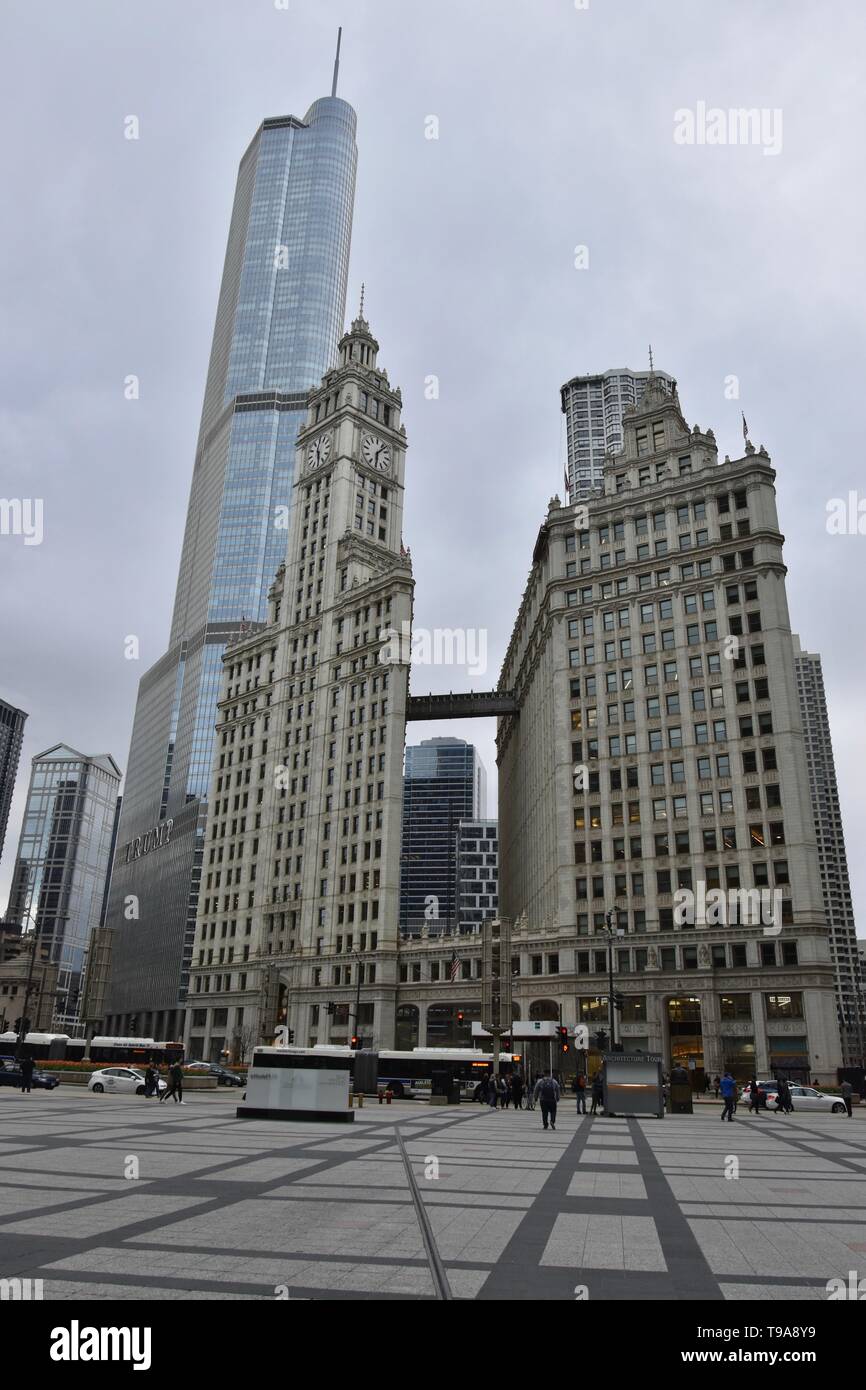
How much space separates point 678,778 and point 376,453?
6056 cm

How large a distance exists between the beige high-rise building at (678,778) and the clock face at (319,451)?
3663 centimetres

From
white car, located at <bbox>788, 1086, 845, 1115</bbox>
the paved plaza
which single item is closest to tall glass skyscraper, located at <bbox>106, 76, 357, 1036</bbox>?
white car, located at <bbox>788, 1086, 845, 1115</bbox>

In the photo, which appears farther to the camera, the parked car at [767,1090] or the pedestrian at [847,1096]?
the parked car at [767,1090]

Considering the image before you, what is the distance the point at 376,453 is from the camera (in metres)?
114

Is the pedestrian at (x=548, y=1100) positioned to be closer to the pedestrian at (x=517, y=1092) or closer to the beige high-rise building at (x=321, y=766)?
the pedestrian at (x=517, y=1092)

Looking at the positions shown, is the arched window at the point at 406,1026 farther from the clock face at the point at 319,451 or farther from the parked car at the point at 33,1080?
the clock face at the point at 319,451

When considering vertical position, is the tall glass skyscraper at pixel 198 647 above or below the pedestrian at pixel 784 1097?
above

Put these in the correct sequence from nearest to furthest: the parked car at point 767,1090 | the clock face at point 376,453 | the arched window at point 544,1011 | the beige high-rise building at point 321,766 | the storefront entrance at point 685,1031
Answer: the parked car at point 767,1090 → the storefront entrance at point 685,1031 → the arched window at point 544,1011 → the beige high-rise building at point 321,766 → the clock face at point 376,453

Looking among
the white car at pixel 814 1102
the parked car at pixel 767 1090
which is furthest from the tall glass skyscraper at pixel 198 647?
the white car at pixel 814 1102

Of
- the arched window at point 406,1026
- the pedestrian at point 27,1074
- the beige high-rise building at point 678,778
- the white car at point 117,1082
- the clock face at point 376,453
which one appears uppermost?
the clock face at point 376,453

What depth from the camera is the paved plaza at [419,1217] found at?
850 centimetres

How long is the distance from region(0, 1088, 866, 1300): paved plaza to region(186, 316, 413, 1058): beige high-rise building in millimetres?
59864

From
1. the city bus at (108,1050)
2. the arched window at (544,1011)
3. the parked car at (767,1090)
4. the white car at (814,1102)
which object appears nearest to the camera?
the white car at (814,1102)
